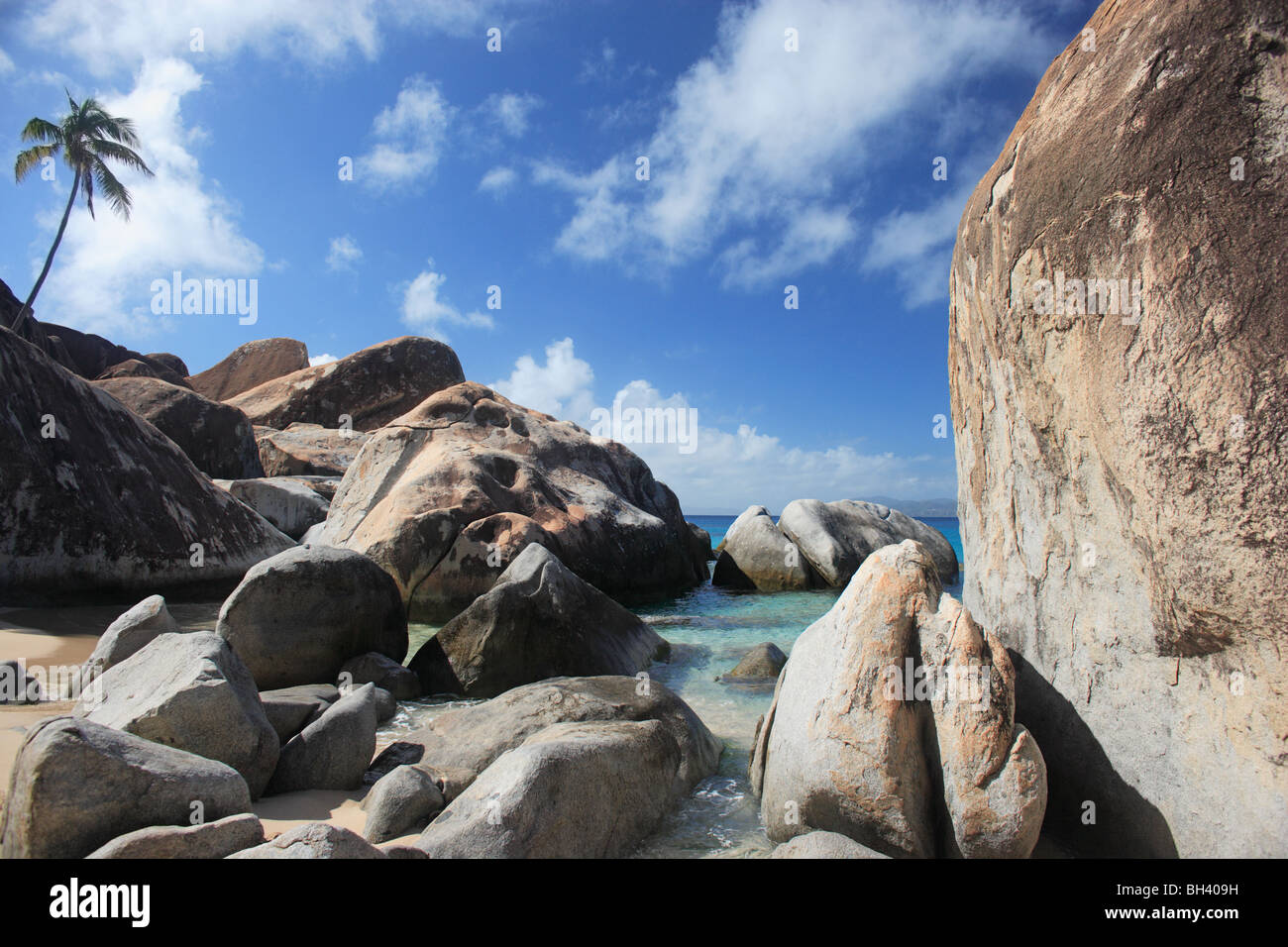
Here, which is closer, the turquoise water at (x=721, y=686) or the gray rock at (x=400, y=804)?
→ the gray rock at (x=400, y=804)

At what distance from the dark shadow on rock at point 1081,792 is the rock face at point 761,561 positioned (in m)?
12.9

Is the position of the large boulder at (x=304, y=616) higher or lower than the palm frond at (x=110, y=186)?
lower

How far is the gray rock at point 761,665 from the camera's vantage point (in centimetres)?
766

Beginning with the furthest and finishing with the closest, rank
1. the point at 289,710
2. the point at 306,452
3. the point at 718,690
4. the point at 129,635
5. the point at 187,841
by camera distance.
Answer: the point at 306,452 → the point at 718,690 → the point at 129,635 → the point at 289,710 → the point at 187,841

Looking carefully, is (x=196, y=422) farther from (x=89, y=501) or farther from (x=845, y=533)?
(x=845, y=533)

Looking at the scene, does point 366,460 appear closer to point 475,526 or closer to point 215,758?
point 475,526

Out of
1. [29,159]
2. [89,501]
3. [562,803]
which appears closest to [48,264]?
[29,159]

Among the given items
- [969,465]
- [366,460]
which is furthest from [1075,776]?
[366,460]

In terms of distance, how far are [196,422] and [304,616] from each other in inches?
605

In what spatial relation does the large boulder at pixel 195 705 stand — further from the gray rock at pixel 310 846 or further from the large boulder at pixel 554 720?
the gray rock at pixel 310 846

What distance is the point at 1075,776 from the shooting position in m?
3.35

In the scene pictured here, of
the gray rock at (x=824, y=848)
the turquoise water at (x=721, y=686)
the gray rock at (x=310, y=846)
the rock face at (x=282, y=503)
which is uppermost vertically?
the rock face at (x=282, y=503)

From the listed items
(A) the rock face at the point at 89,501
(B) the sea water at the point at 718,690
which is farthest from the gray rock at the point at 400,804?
(A) the rock face at the point at 89,501

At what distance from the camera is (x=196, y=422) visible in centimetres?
1877
